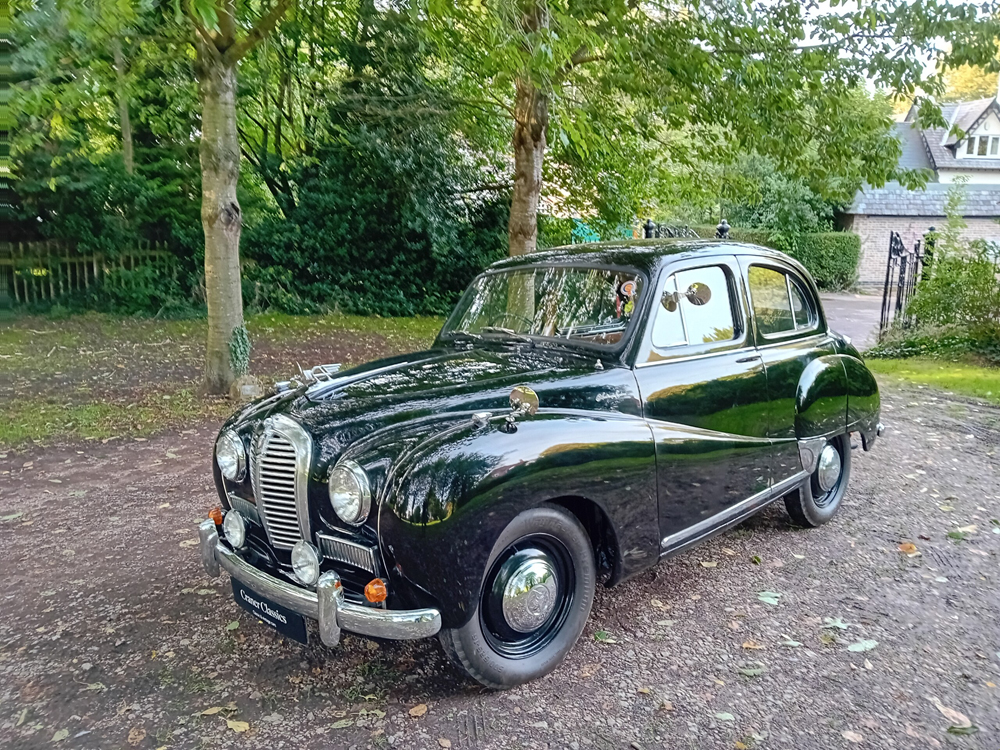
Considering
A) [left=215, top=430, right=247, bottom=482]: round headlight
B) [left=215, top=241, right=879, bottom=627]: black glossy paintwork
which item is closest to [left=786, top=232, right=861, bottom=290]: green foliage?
[left=215, top=241, right=879, bottom=627]: black glossy paintwork

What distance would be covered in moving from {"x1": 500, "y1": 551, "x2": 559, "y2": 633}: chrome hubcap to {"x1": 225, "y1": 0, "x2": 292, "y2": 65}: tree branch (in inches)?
235

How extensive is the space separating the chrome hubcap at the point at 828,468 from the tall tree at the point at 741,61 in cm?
367

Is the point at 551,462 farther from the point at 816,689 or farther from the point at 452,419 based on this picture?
the point at 816,689

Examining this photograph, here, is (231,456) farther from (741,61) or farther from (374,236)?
(374,236)

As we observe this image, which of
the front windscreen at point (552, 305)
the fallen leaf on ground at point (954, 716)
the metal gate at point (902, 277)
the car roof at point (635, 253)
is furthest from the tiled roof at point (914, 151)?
the fallen leaf on ground at point (954, 716)

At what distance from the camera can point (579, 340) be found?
→ 12.8 feet

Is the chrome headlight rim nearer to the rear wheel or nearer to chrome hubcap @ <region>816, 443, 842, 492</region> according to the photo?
the rear wheel

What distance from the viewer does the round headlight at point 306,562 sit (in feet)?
9.73

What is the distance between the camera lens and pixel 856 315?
18500 mm

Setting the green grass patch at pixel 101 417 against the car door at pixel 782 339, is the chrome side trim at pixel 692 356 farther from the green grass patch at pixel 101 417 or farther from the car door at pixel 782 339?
the green grass patch at pixel 101 417

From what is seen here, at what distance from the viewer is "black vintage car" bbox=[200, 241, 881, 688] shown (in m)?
2.82

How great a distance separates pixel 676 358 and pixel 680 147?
8.06 m

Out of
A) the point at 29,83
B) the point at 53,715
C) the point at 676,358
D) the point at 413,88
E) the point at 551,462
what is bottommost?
the point at 53,715

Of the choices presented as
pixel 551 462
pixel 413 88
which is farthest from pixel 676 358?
pixel 413 88
